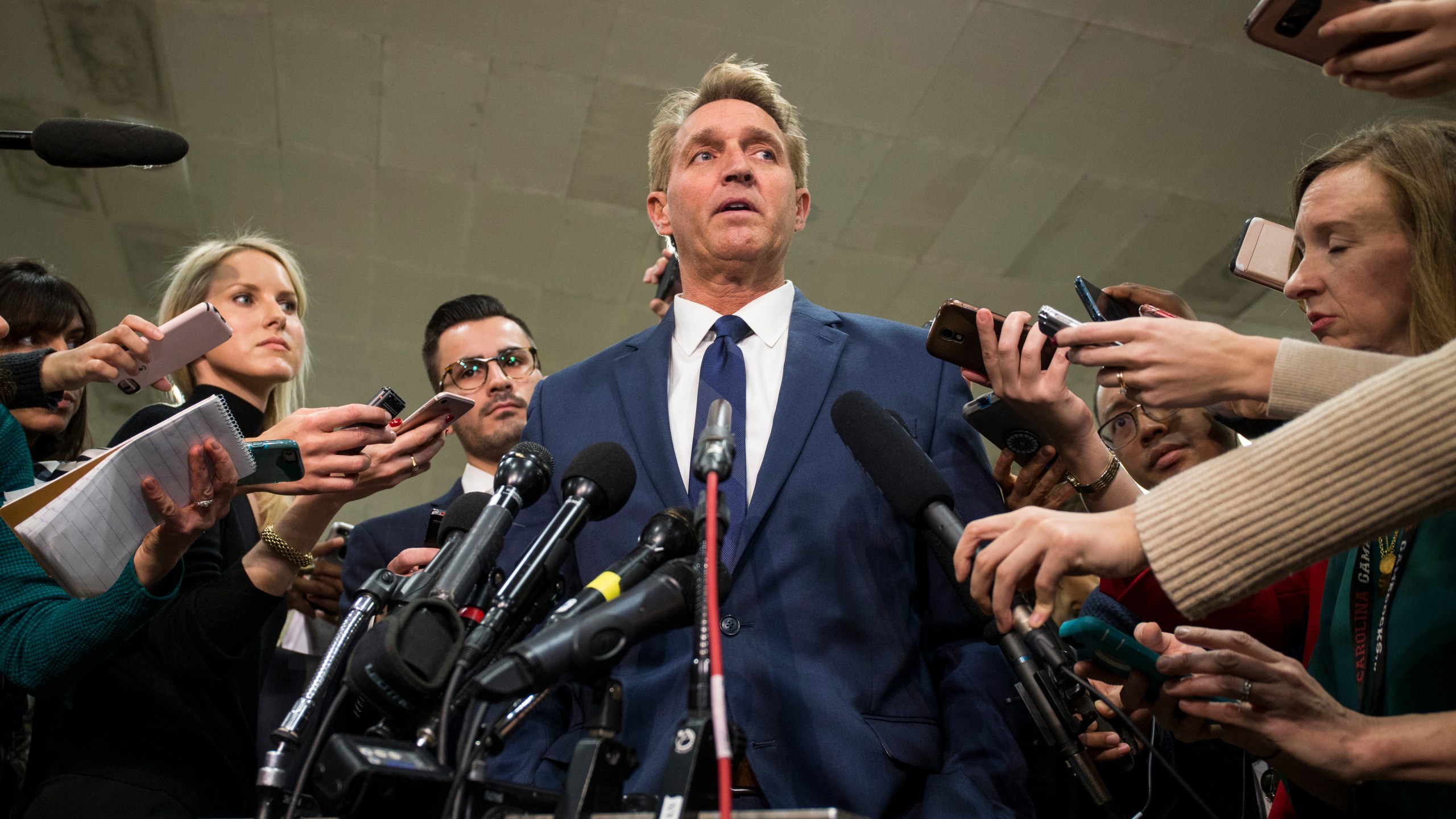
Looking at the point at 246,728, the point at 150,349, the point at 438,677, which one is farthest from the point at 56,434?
the point at 438,677

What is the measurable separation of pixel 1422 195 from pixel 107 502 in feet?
7.45

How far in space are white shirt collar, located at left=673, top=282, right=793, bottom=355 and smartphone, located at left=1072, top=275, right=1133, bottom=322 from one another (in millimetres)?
569

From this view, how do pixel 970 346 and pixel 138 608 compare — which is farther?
pixel 138 608

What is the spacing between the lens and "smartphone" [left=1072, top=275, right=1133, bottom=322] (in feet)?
6.54

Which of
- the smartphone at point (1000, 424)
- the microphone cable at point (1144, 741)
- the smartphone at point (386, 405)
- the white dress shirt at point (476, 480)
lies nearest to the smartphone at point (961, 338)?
the smartphone at point (1000, 424)

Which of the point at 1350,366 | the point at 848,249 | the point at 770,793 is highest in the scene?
the point at 848,249

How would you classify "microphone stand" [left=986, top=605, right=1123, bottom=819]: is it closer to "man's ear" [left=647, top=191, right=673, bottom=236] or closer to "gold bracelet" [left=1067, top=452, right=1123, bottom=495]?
"gold bracelet" [left=1067, top=452, right=1123, bottom=495]

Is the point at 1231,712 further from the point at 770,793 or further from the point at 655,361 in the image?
the point at 655,361

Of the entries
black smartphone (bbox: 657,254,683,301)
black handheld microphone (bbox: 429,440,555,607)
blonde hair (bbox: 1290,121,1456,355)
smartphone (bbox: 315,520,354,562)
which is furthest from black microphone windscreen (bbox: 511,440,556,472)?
smartphone (bbox: 315,520,354,562)

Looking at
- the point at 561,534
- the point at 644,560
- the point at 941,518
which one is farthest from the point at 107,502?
the point at 941,518

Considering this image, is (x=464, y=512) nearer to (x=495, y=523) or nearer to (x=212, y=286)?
(x=495, y=523)

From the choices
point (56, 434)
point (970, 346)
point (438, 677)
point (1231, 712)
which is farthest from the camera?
point (56, 434)

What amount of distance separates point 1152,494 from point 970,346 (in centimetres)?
62

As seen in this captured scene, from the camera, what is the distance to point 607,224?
6398 millimetres
